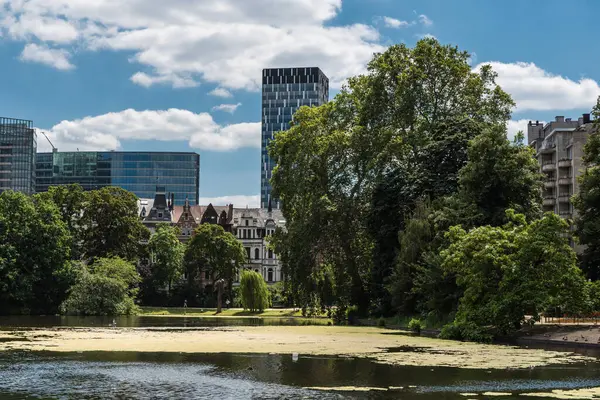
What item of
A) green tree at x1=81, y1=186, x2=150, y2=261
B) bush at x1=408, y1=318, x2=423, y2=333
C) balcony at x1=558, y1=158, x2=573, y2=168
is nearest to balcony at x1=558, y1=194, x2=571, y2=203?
balcony at x1=558, y1=158, x2=573, y2=168

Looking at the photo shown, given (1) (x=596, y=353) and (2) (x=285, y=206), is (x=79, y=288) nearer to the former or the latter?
(2) (x=285, y=206)

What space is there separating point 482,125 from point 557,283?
18703mm

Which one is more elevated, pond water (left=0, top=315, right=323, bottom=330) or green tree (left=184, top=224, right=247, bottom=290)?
green tree (left=184, top=224, right=247, bottom=290)

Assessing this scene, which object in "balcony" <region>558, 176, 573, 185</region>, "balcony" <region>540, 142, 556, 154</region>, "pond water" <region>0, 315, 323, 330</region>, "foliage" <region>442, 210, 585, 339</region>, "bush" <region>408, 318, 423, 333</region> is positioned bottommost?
"pond water" <region>0, 315, 323, 330</region>

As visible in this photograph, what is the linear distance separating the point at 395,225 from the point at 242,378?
1352 inches

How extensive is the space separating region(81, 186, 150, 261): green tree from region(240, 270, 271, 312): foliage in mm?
18140

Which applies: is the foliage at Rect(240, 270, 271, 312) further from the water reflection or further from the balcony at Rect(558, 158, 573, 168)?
the water reflection

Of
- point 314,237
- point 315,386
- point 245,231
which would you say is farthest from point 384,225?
point 245,231

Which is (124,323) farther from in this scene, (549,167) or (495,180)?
(549,167)

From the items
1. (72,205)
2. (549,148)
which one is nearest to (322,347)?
(72,205)

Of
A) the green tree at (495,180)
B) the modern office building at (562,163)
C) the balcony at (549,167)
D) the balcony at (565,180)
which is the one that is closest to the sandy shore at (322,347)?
the green tree at (495,180)

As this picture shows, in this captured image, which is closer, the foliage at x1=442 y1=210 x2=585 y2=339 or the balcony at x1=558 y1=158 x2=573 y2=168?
the foliage at x1=442 y1=210 x2=585 y2=339

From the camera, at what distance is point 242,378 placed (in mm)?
21156

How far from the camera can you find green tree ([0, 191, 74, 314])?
78062mm
